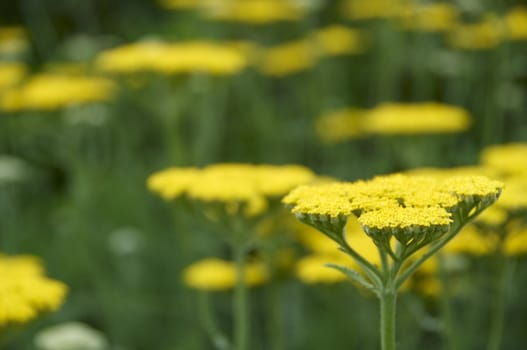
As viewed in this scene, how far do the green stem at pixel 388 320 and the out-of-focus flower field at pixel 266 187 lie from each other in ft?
0.10

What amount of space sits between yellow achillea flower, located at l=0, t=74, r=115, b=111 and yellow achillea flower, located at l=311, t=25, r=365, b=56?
4.09 ft

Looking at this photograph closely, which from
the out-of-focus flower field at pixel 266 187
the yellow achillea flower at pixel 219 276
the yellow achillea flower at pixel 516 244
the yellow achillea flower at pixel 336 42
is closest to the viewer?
the out-of-focus flower field at pixel 266 187

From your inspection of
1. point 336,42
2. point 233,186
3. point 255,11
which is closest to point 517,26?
point 255,11

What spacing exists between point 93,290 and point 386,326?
8.02 feet

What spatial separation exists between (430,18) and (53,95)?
179cm

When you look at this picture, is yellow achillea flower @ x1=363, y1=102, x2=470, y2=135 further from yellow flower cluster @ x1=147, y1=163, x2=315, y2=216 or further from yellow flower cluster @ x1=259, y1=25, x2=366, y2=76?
yellow flower cluster @ x1=259, y1=25, x2=366, y2=76

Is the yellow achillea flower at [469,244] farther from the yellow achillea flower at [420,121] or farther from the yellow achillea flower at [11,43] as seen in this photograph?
the yellow achillea flower at [11,43]

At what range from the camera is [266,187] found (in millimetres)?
2230

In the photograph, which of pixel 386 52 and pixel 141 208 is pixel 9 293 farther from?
pixel 386 52

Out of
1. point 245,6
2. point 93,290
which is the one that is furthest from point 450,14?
point 93,290

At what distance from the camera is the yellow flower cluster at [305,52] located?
5008mm

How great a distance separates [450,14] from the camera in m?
4.52

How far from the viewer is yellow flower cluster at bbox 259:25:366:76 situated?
5.01 m

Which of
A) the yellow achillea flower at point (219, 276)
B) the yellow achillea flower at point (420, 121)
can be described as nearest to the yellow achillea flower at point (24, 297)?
the yellow achillea flower at point (219, 276)
